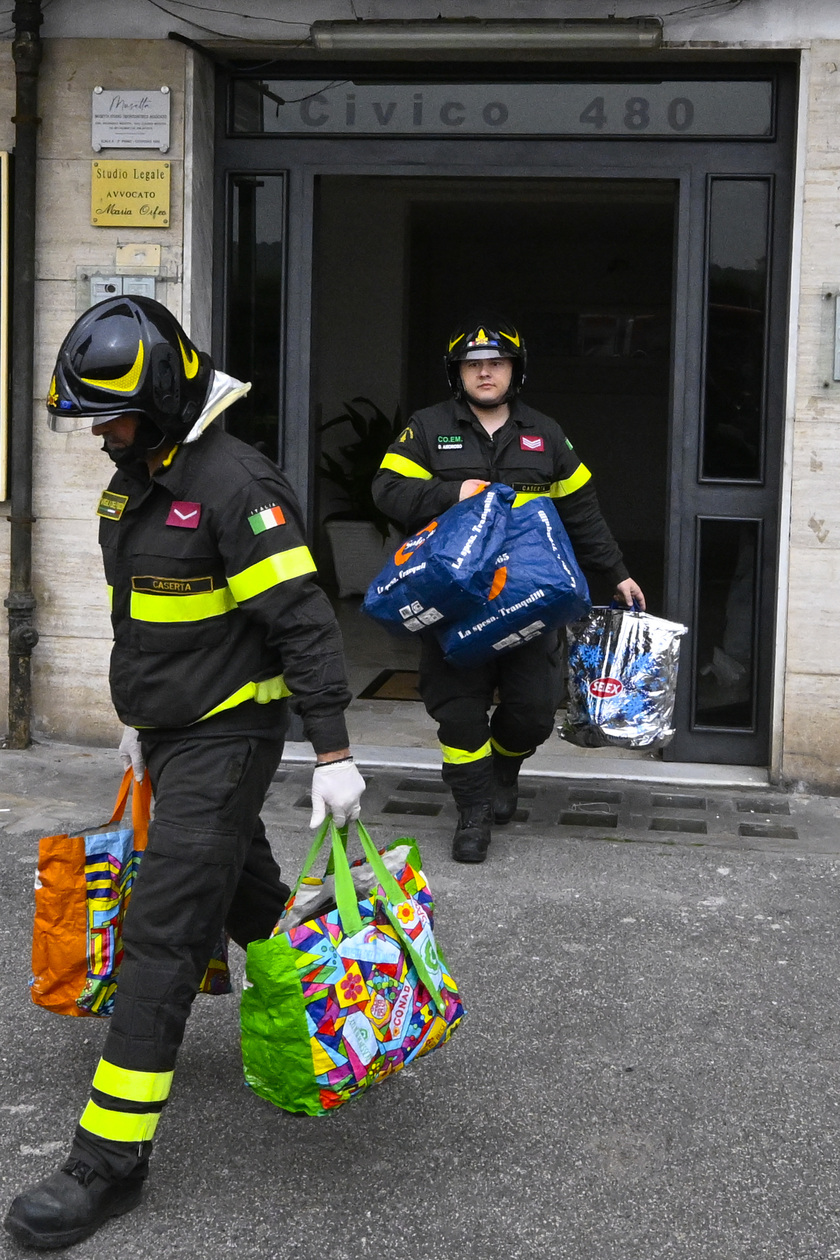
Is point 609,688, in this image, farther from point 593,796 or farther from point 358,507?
point 358,507

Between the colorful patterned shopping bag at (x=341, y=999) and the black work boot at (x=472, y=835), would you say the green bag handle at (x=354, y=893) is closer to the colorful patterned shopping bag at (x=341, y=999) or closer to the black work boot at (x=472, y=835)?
the colorful patterned shopping bag at (x=341, y=999)

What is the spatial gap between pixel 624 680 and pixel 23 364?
10.0 ft

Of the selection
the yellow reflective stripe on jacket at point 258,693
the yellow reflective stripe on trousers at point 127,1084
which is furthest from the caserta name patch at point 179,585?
the yellow reflective stripe on trousers at point 127,1084

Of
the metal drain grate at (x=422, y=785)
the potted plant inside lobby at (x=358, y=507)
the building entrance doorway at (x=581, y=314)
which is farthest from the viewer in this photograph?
the building entrance doorway at (x=581, y=314)

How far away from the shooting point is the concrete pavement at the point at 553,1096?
3021mm

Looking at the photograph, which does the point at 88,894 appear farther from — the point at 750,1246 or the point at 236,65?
the point at 236,65

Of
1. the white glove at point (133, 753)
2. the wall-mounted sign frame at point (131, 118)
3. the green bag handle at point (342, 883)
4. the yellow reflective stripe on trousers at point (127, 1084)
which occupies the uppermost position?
the wall-mounted sign frame at point (131, 118)

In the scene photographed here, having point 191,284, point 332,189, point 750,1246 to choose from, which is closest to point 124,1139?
point 750,1246

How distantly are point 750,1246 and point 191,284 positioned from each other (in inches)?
187

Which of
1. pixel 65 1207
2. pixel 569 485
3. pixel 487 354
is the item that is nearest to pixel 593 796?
pixel 569 485

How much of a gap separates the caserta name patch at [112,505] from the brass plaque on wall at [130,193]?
11.3 ft

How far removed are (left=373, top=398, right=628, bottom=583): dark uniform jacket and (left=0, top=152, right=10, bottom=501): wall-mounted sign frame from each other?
2.07 m

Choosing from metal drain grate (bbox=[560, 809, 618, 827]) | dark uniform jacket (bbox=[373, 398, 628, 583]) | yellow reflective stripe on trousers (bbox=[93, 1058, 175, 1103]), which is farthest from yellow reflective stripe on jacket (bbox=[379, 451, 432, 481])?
yellow reflective stripe on trousers (bbox=[93, 1058, 175, 1103])

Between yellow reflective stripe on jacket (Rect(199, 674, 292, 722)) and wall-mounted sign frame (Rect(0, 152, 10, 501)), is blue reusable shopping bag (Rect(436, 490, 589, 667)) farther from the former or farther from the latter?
wall-mounted sign frame (Rect(0, 152, 10, 501))
